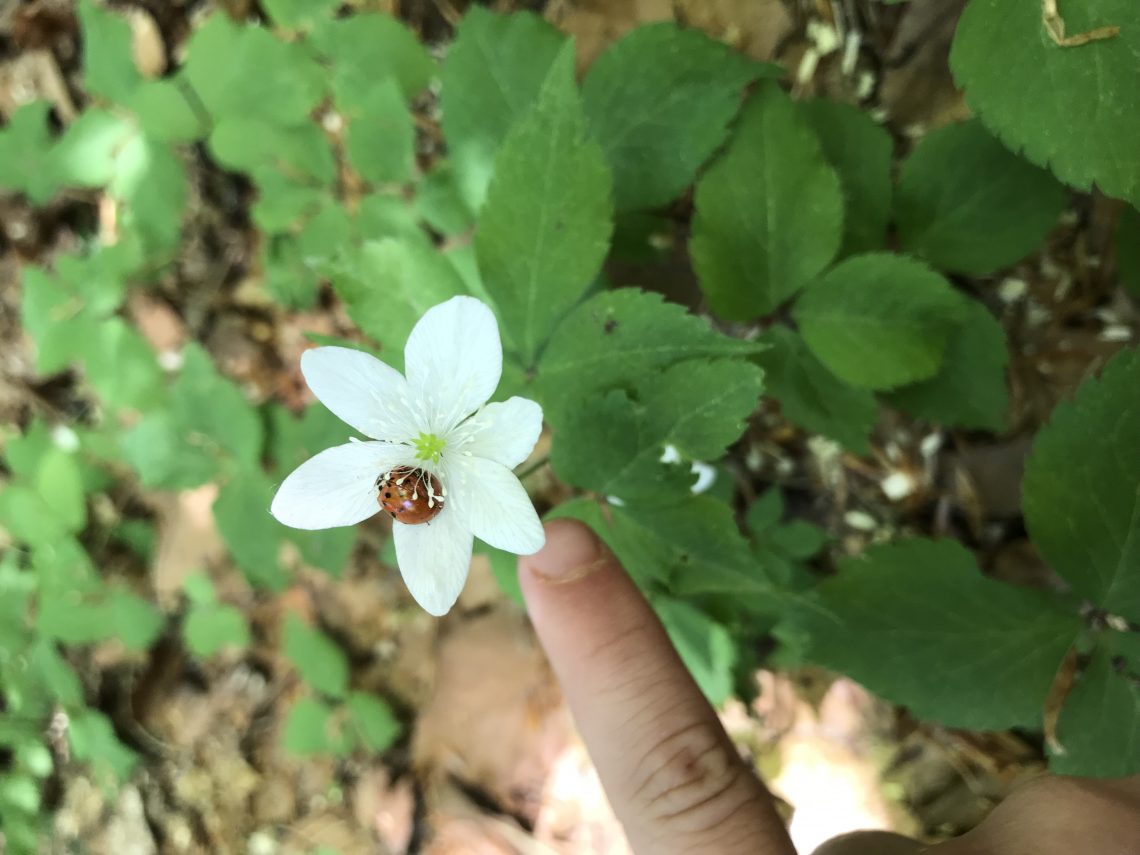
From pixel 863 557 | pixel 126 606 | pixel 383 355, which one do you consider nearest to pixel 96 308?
pixel 126 606

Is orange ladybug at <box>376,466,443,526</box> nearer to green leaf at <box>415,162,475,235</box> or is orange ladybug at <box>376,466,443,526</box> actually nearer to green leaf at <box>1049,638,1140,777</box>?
green leaf at <box>415,162,475,235</box>

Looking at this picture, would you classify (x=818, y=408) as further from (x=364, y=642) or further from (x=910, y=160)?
(x=364, y=642)

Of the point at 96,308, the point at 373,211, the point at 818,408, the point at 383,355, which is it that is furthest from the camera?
the point at 96,308

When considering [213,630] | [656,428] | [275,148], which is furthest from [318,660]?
[656,428]

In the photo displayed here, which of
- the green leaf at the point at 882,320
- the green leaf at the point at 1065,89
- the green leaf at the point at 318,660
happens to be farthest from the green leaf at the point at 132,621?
the green leaf at the point at 1065,89

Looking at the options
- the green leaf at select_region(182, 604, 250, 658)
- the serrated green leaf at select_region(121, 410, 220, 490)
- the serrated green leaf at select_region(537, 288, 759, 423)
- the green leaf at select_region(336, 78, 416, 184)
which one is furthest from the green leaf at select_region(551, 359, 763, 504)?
the green leaf at select_region(182, 604, 250, 658)

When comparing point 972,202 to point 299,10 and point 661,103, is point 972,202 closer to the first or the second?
point 661,103
